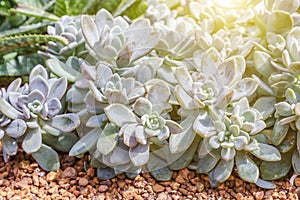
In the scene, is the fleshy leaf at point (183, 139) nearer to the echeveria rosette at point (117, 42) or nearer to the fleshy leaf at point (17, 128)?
the echeveria rosette at point (117, 42)

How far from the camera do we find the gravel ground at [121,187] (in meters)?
1.39

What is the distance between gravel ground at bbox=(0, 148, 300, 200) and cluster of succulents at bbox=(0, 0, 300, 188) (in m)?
0.03

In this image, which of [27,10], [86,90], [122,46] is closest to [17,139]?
[86,90]

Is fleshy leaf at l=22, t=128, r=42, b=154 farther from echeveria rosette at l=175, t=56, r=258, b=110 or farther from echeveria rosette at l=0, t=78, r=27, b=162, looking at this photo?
echeveria rosette at l=175, t=56, r=258, b=110

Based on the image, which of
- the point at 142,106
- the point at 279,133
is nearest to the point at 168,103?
the point at 142,106

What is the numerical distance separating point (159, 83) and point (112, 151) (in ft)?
0.68

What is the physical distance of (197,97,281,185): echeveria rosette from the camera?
1.32 meters

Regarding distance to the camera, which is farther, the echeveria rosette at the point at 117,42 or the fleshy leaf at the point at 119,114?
the echeveria rosette at the point at 117,42

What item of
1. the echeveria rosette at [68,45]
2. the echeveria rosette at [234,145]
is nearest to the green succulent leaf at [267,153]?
the echeveria rosette at [234,145]

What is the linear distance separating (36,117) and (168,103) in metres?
0.35

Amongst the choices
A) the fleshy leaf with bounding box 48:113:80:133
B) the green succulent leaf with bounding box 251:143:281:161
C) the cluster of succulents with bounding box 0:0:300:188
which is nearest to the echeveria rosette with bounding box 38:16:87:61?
the cluster of succulents with bounding box 0:0:300:188

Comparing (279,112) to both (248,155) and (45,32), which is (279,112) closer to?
(248,155)

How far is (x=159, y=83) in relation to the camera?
138cm

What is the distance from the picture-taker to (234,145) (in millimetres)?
1325
